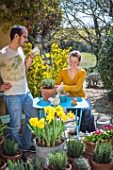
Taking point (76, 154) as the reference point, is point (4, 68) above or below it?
above

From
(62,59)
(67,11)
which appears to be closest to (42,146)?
(62,59)

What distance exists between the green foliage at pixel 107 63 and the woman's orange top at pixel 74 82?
7.64 feet

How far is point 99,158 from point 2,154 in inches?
37.4

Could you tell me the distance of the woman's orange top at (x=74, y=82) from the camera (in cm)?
328

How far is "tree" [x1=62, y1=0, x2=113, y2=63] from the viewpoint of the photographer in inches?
361

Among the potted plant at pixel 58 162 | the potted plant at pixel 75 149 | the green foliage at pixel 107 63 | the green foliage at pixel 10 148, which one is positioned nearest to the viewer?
the potted plant at pixel 58 162

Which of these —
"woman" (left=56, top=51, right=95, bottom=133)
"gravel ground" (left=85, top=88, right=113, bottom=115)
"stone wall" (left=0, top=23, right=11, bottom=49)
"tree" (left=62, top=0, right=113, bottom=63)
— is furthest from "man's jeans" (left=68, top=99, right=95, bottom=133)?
"tree" (left=62, top=0, right=113, bottom=63)

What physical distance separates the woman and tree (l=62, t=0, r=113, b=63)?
5524 millimetres

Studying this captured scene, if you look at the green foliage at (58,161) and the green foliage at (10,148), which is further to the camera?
the green foliage at (10,148)

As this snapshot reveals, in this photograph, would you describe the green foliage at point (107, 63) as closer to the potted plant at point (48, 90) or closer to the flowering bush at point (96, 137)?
the potted plant at point (48, 90)

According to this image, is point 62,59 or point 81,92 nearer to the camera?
point 81,92

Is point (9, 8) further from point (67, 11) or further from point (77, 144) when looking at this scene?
point (67, 11)

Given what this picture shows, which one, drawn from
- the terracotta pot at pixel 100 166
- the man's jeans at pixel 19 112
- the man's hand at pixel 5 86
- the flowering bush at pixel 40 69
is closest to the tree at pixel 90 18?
the flowering bush at pixel 40 69

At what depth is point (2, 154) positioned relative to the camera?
8.74 ft
